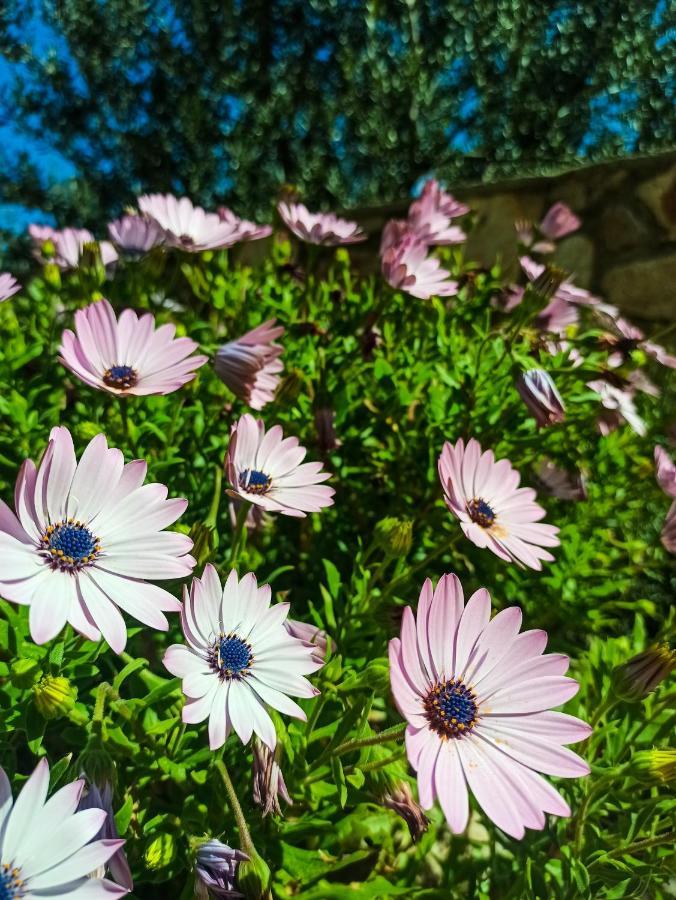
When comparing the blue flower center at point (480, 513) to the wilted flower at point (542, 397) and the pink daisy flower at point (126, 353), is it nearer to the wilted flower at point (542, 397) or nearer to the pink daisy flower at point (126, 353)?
→ the wilted flower at point (542, 397)

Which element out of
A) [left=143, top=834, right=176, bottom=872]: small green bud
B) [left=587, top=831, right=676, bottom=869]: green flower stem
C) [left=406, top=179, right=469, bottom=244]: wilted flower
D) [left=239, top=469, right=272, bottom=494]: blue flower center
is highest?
[left=406, top=179, right=469, bottom=244]: wilted flower

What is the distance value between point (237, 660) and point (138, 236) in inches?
44.5

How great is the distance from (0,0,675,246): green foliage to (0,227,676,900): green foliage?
139 inches

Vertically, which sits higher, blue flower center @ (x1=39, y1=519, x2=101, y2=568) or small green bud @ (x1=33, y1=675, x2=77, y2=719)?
blue flower center @ (x1=39, y1=519, x2=101, y2=568)

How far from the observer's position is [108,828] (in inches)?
32.8

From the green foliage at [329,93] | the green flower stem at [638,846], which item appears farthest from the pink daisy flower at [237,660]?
the green foliage at [329,93]

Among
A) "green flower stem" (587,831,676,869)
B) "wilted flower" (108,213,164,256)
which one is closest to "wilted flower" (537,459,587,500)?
"green flower stem" (587,831,676,869)

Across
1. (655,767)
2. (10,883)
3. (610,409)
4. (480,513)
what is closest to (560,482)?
(610,409)

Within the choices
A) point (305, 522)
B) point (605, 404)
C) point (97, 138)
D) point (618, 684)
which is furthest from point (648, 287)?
point (97, 138)

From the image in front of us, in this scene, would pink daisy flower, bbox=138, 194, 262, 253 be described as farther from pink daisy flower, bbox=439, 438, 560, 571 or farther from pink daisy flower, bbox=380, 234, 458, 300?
pink daisy flower, bbox=439, 438, 560, 571

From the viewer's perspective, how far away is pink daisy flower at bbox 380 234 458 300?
4.96 feet

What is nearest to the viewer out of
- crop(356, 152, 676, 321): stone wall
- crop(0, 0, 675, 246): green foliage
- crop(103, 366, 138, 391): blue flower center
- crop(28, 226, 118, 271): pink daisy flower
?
crop(103, 366, 138, 391): blue flower center

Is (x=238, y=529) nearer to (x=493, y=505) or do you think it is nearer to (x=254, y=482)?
(x=254, y=482)

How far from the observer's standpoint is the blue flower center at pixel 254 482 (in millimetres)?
1121
